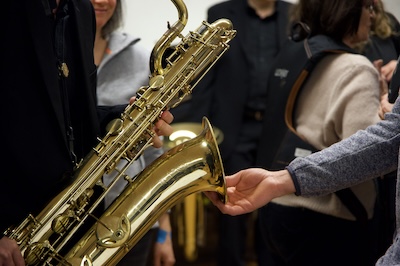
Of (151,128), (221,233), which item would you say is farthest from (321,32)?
(221,233)

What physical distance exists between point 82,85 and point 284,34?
206 cm

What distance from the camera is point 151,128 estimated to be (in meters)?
1.90

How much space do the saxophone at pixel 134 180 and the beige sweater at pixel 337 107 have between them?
43 cm

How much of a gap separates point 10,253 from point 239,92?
2169 mm

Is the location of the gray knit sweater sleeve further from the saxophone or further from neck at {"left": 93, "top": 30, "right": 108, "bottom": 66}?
neck at {"left": 93, "top": 30, "right": 108, "bottom": 66}

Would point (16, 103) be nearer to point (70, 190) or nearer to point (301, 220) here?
point (70, 190)

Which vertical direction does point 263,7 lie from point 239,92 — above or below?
above

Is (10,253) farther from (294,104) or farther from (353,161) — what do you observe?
(294,104)

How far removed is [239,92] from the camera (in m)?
3.56

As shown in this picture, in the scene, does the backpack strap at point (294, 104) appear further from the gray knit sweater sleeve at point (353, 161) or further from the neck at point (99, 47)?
the neck at point (99, 47)

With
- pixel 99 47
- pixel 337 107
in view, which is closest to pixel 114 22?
pixel 99 47

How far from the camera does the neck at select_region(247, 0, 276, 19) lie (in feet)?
12.2

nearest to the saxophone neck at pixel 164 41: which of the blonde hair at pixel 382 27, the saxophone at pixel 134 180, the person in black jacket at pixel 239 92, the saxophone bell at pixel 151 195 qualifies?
the saxophone at pixel 134 180

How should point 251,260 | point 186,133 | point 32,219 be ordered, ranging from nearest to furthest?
point 32,219 → point 186,133 → point 251,260
